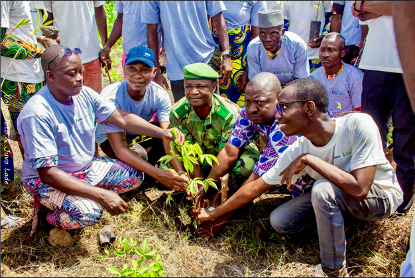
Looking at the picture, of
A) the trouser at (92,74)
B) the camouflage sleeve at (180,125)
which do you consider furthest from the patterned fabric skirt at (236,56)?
the trouser at (92,74)

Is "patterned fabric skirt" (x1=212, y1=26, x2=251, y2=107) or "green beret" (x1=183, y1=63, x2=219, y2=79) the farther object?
"patterned fabric skirt" (x1=212, y1=26, x2=251, y2=107)

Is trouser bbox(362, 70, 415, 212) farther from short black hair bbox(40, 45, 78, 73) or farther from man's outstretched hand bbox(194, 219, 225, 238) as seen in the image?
short black hair bbox(40, 45, 78, 73)

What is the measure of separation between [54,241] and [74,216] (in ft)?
1.03

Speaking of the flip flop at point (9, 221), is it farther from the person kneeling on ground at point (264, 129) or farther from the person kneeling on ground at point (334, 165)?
the person kneeling on ground at point (334, 165)

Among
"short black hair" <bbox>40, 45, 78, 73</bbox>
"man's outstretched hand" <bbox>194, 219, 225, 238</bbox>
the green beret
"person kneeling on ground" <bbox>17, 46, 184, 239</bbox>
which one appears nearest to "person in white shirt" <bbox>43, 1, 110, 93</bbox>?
"person kneeling on ground" <bbox>17, 46, 184, 239</bbox>

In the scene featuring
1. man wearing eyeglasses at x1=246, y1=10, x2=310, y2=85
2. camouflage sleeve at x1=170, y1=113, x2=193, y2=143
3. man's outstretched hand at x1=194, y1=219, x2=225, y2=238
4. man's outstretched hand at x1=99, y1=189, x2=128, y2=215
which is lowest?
man's outstretched hand at x1=194, y1=219, x2=225, y2=238

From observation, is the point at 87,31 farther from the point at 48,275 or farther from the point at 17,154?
the point at 48,275

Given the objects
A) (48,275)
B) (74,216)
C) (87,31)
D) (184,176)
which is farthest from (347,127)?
(87,31)

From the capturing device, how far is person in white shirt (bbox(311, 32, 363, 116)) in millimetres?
3695

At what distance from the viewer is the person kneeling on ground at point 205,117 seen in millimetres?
3176

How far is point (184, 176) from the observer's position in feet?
9.81

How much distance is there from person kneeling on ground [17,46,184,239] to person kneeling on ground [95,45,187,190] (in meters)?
0.33

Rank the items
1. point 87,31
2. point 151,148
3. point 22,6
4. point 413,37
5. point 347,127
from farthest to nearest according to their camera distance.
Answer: point 87,31 < point 151,148 < point 22,6 < point 347,127 < point 413,37

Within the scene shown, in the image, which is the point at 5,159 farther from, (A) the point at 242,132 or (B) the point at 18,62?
(A) the point at 242,132
